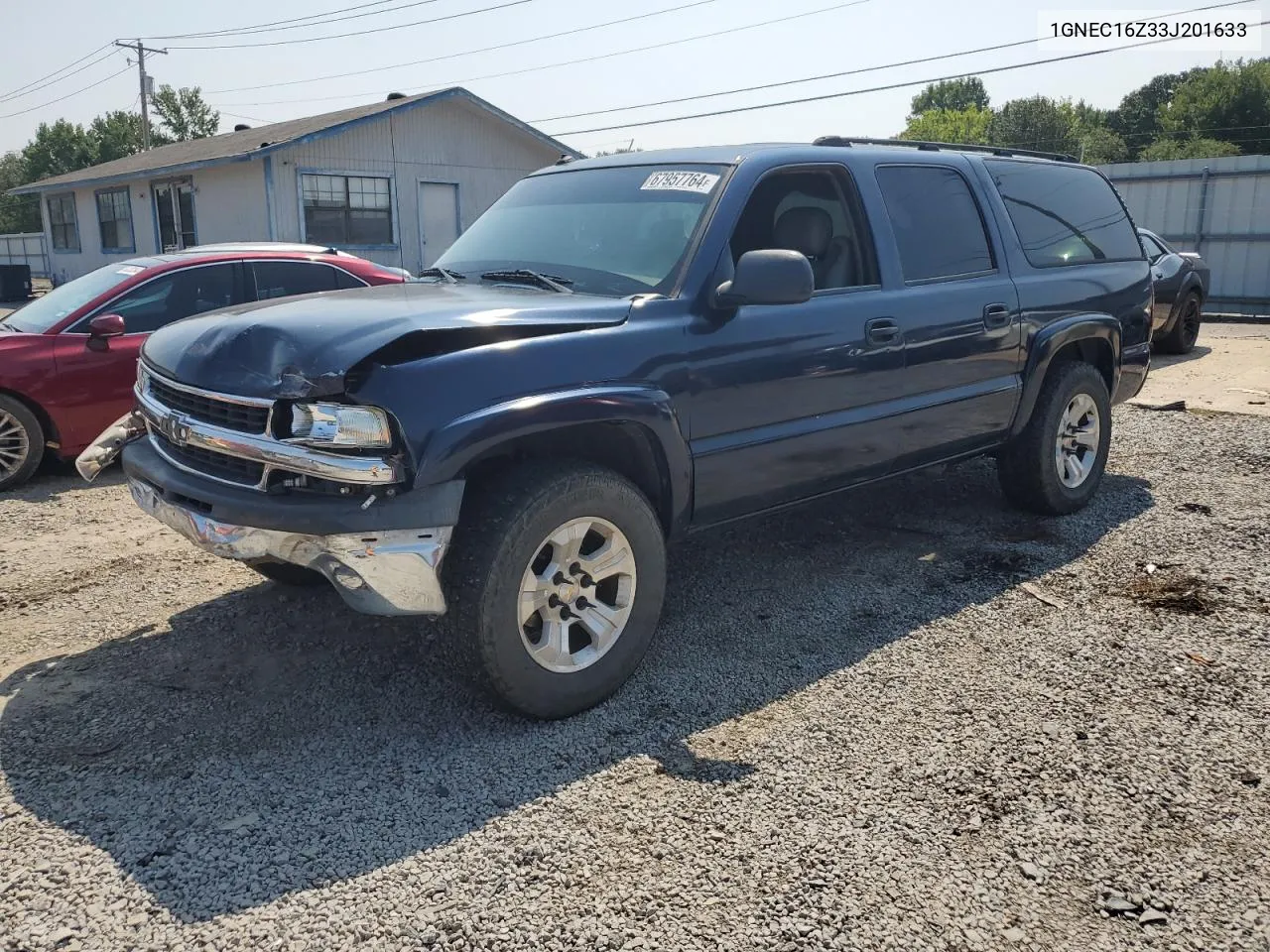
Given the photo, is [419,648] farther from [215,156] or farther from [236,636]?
[215,156]

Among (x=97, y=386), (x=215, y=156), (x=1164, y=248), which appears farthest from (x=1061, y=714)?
(x=215, y=156)

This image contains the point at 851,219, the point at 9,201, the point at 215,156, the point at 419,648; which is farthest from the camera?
the point at 9,201

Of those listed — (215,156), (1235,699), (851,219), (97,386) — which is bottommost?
(1235,699)

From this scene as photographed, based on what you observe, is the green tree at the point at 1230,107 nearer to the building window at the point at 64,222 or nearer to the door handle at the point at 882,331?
the building window at the point at 64,222

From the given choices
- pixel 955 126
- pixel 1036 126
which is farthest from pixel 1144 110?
pixel 955 126

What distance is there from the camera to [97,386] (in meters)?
6.79

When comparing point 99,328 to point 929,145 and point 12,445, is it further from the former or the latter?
point 929,145

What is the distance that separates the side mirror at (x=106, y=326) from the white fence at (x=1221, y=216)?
1798 centimetres

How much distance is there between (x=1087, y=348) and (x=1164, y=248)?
8.20 meters

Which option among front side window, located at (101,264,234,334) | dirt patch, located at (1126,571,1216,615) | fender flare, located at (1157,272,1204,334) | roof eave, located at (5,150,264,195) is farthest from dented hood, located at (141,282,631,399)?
roof eave, located at (5,150,264,195)

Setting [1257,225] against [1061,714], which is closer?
[1061,714]

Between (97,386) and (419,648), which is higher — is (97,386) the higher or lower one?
the higher one

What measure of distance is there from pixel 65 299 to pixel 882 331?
233 inches

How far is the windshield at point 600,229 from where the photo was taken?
3891mm
